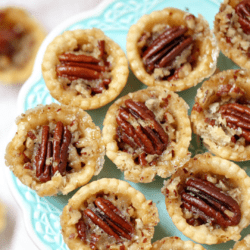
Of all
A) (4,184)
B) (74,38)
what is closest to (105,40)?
(74,38)

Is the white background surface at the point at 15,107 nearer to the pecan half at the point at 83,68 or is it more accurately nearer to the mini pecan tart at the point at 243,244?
the pecan half at the point at 83,68

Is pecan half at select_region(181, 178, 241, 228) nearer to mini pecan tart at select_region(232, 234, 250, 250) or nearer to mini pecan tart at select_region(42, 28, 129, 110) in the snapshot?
mini pecan tart at select_region(232, 234, 250, 250)

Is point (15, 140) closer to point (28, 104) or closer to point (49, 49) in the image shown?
point (28, 104)

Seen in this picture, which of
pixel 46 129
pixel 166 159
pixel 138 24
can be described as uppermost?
pixel 138 24

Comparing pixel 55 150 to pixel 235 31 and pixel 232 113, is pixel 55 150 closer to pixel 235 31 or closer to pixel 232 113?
pixel 232 113

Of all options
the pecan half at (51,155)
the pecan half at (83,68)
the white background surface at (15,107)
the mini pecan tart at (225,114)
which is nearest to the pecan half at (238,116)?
the mini pecan tart at (225,114)

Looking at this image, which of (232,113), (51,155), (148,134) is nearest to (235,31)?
(232,113)
